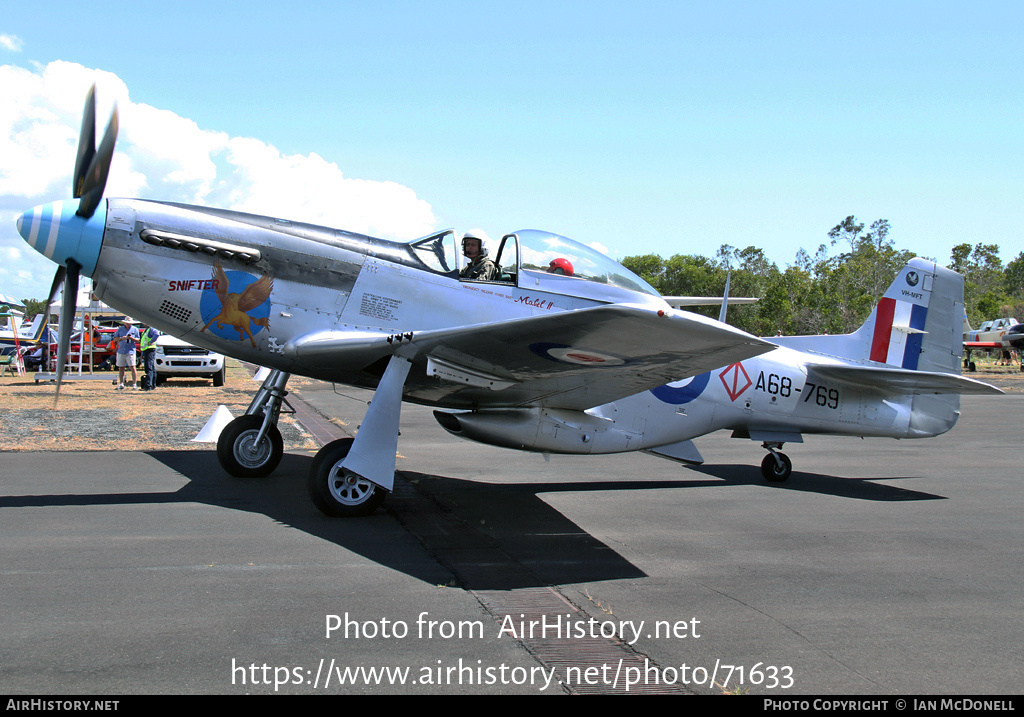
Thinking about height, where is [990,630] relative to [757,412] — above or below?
below

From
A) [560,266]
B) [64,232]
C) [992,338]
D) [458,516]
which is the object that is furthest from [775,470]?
[992,338]

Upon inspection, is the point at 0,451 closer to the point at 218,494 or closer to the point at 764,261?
the point at 218,494

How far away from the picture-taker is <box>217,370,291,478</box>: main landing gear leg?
320 inches

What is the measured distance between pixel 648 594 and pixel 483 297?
3.47m

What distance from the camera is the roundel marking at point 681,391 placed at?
786cm

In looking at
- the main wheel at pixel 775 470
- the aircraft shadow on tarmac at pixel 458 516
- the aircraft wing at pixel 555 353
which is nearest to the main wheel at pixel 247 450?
the aircraft shadow on tarmac at pixel 458 516

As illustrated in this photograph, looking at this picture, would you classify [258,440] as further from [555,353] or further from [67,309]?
[555,353]

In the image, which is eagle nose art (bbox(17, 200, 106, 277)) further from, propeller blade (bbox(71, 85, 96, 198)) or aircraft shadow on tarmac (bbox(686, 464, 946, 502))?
aircraft shadow on tarmac (bbox(686, 464, 946, 502))

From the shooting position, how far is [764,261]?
108 metres

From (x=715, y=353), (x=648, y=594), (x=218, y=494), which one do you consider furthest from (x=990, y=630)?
(x=218, y=494)

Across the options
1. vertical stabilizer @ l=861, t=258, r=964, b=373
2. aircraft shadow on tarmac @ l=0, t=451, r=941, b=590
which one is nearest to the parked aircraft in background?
vertical stabilizer @ l=861, t=258, r=964, b=373

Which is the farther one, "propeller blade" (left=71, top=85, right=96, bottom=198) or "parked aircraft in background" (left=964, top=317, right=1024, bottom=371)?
"parked aircraft in background" (left=964, top=317, right=1024, bottom=371)

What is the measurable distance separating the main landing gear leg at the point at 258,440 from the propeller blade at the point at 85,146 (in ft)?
8.33

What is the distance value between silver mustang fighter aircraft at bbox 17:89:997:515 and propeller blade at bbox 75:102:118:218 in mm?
11
